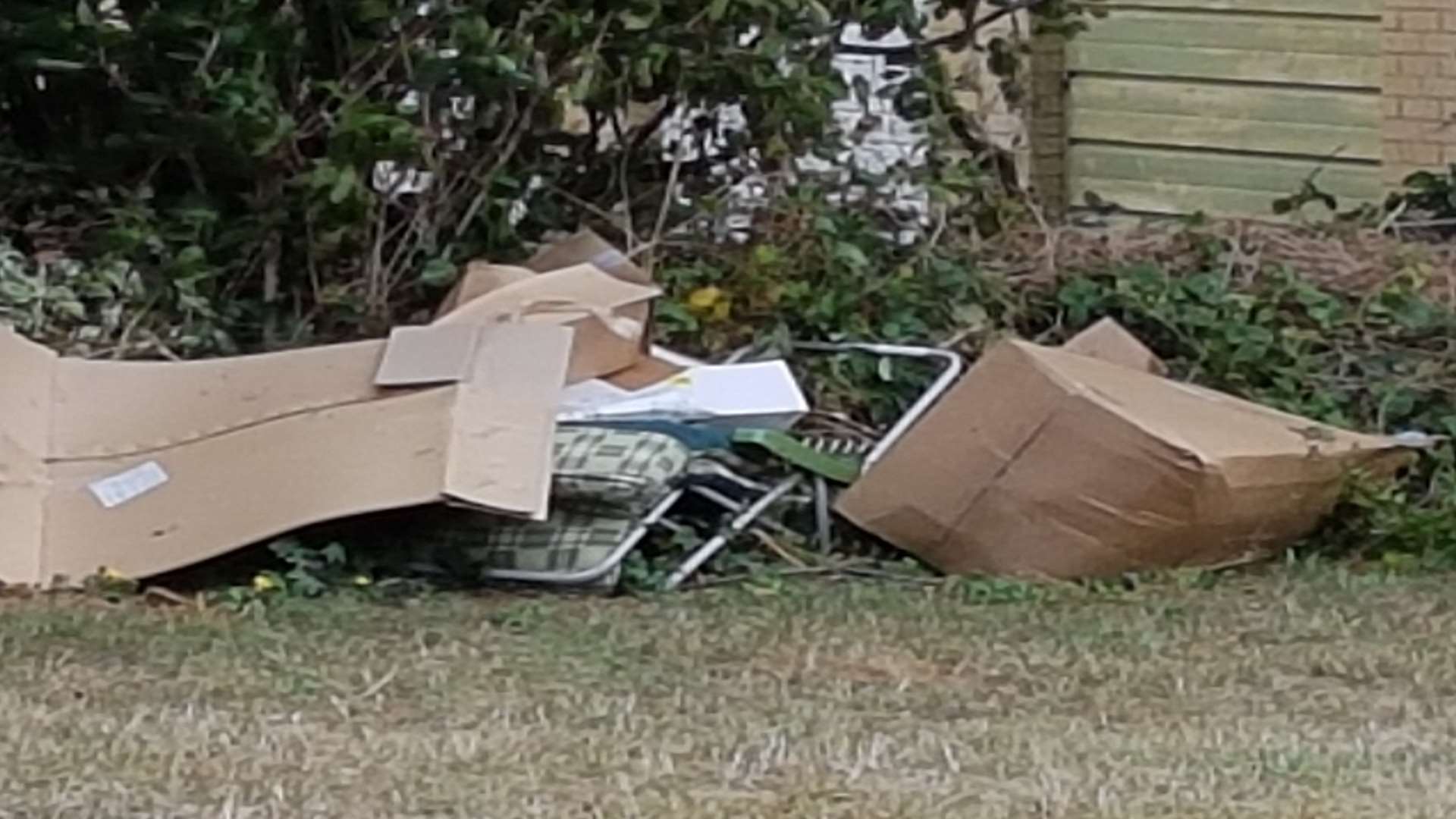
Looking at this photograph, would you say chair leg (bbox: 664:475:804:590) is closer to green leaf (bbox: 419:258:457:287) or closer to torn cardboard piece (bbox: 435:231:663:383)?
torn cardboard piece (bbox: 435:231:663:383)

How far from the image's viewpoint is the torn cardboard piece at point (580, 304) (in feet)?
21.4

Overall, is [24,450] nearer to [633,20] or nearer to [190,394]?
[190,394]

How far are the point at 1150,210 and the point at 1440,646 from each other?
5.81 meters

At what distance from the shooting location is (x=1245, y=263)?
783 centimetres

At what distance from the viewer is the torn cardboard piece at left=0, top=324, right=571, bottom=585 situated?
19.5ft

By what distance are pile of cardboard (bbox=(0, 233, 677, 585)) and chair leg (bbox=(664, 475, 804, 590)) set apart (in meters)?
0.38

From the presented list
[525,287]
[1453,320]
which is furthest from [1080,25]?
[525,287]

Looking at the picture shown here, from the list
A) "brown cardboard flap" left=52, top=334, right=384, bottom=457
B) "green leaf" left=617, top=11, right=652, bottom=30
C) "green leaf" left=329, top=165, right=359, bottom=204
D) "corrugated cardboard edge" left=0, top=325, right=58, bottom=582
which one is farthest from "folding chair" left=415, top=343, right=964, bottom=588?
"green leaf" left=617, top=11, right=652, bottom=30

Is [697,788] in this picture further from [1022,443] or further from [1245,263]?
[1245,263]

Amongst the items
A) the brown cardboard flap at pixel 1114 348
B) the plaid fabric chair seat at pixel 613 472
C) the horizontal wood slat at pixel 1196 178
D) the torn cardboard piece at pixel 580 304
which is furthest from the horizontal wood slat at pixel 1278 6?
the plaid fabric chair seat at pixel 613 472

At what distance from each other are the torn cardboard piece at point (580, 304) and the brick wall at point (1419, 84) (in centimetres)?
474

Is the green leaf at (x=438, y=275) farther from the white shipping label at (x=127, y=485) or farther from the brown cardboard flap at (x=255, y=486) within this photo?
the white shipping label at (x=127, y=485)

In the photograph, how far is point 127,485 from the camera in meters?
6.07

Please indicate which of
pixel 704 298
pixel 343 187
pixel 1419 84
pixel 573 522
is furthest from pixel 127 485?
pixel 1419 84
